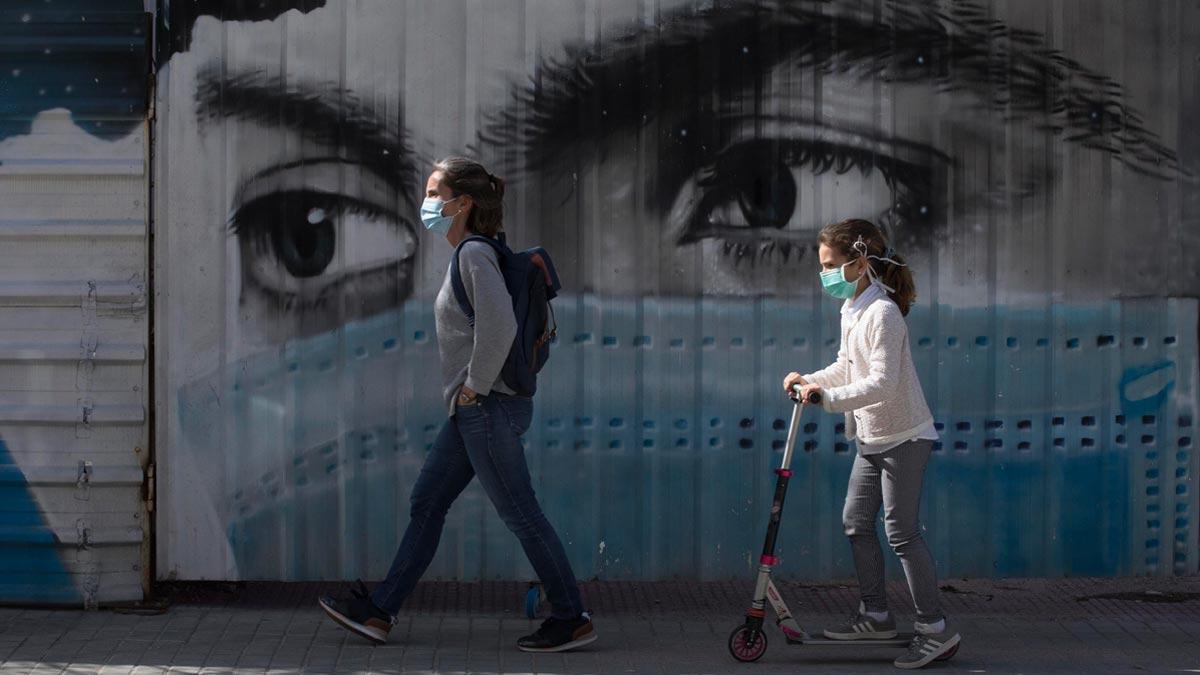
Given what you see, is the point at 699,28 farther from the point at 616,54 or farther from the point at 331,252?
the point at 331,252

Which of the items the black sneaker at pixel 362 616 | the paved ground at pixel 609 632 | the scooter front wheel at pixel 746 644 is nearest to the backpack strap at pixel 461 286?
the black sneaker at pixel 362 616

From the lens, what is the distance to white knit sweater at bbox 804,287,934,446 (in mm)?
6133

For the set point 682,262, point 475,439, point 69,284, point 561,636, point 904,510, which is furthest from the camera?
point 682,262

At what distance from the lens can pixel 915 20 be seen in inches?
293

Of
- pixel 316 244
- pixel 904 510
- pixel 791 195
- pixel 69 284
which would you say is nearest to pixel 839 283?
pixel 904 510

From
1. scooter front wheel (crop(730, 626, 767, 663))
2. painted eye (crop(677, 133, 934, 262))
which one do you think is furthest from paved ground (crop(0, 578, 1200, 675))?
painted eye (crop(677, 133, 934, 262))

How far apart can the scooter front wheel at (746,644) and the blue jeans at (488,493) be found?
61cm

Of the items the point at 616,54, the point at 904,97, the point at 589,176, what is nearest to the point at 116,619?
the point at 589,176

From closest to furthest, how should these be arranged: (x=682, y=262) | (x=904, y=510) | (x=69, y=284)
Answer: (x=904, y=510), (x=69, y=284), (x=682, y=262)

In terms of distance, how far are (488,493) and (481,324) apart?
0.66 metres

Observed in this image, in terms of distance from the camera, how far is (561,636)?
6.47 m

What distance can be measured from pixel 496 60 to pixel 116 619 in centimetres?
282

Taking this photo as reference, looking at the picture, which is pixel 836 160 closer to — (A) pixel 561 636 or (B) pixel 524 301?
(B) pixel 524 301

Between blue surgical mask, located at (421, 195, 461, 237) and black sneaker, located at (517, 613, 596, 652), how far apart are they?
1554mm
